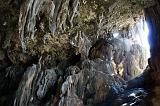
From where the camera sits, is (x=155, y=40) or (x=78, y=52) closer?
(x=155, y=40)

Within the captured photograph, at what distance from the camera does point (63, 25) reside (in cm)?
870

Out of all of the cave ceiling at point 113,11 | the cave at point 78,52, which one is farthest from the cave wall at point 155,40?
the cave ceiling at point 113,11

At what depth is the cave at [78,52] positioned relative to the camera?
25.3 ft

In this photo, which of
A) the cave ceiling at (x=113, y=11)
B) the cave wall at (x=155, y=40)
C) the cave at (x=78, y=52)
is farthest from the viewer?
the cave ceiling at (x=113, y=11)

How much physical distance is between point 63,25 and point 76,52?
2.50 meters

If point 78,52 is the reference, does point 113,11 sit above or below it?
above

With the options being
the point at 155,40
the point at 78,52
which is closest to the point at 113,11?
the point at 78,52

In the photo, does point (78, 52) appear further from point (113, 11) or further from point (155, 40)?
point (155, 40)

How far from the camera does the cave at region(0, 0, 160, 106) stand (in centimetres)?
770

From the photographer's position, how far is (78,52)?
10992 millimetres

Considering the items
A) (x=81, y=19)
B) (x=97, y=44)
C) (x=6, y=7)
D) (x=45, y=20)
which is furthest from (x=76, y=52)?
(x=6, y=7)

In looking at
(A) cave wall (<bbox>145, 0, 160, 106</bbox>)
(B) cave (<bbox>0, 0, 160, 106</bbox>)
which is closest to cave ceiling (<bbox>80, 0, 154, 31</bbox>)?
(B) cave (<bbox>0, 0, 160, 106</bbox>)

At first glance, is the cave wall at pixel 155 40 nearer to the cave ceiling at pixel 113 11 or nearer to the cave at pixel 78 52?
the cave at pixel 78 52

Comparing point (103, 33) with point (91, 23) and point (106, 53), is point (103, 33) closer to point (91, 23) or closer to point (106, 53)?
point (106, 53)
